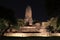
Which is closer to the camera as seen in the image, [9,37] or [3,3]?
[9,37]

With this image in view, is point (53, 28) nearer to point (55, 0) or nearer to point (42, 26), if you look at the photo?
point (42, 26)

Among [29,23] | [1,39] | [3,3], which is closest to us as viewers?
[1,39]

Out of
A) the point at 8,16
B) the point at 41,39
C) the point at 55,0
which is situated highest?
the point at 55,0

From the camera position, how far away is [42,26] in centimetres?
718

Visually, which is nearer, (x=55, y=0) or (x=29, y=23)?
(x=29, y=23)

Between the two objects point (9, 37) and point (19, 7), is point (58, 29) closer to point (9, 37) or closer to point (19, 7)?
point (9, 37)

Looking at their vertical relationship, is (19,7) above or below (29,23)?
above

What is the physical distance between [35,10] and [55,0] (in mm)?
593

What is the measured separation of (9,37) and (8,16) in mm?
531

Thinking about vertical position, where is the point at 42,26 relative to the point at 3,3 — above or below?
below

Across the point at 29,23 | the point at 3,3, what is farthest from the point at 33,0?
the point at 29,23

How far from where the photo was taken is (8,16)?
7203 mm

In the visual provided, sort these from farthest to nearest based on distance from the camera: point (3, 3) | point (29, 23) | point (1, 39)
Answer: point (3, 3) < point (29, 23) < point (1, 39)

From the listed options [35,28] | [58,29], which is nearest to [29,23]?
[35,28]
